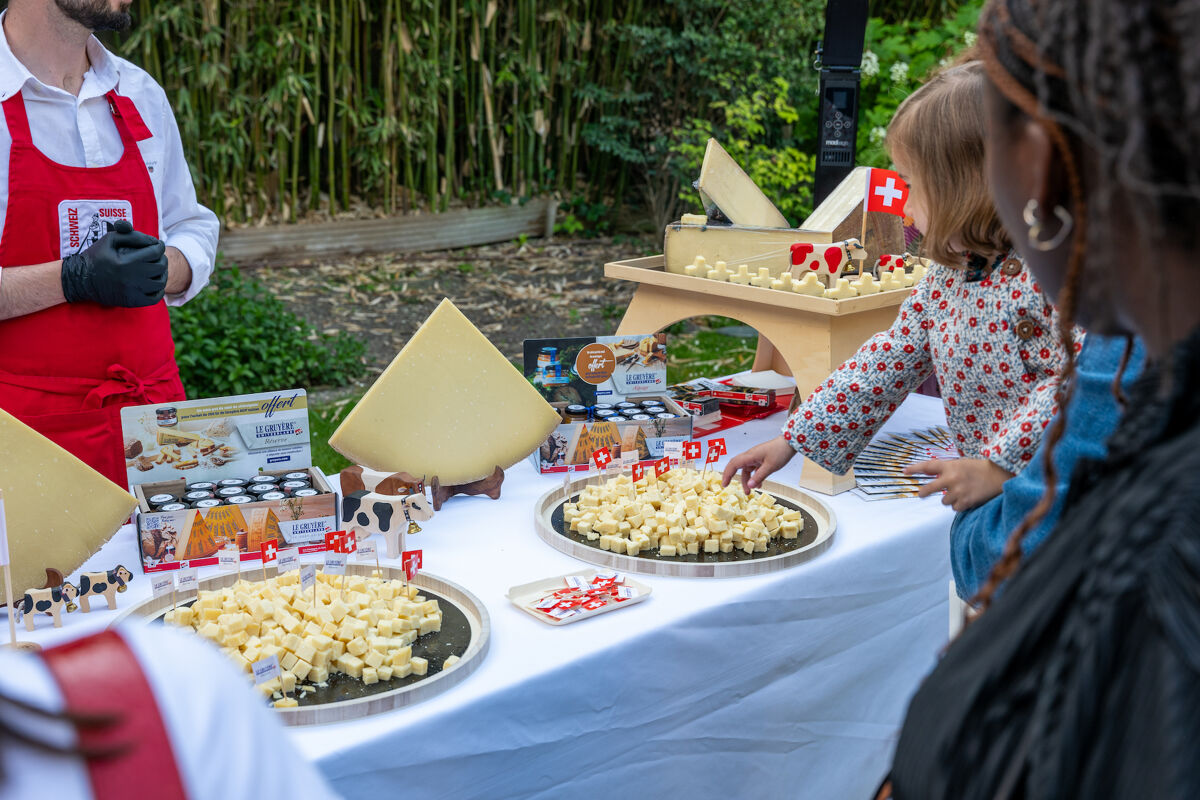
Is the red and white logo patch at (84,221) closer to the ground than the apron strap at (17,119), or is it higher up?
closer to the ground

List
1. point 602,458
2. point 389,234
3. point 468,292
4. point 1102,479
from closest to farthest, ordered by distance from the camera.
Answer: point 1102,479 < point 602,458 < point 468,292 < point 389,234

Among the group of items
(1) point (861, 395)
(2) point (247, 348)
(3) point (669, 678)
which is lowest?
(2) point (247, 348)

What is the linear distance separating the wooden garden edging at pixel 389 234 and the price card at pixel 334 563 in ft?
17.2

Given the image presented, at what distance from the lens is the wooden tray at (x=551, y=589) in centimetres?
155

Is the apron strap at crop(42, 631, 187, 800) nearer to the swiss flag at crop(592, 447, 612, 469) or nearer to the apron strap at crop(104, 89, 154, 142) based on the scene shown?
the swiss flag at crop(592, 447, 612, 469)

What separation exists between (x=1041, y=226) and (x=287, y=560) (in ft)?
3.90

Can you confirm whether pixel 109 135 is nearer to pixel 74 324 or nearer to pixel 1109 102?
pixel 74 324

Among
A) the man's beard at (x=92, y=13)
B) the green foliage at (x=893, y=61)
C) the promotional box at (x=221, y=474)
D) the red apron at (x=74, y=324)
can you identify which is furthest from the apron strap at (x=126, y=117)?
the green foliage at (x=893, y=61)

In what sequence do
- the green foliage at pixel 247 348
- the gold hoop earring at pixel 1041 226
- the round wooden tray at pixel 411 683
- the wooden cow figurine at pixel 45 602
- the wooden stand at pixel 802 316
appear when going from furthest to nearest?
the green foliage at pixel 247 348
the wooden stand at pixel 802 316
the wooden cow figurine at pixel 45 602
the round wooden tray at pixel 411 683
the gold hoop earring at pixel 1041 226

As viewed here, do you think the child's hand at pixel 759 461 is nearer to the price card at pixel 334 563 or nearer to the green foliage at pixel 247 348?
the price card at pixel 334 563

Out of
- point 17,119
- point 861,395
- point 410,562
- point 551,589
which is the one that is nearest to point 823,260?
point 861,395

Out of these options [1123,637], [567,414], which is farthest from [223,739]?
[567,414]

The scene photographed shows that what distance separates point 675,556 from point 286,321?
13.2ft

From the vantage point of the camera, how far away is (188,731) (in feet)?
1.90
